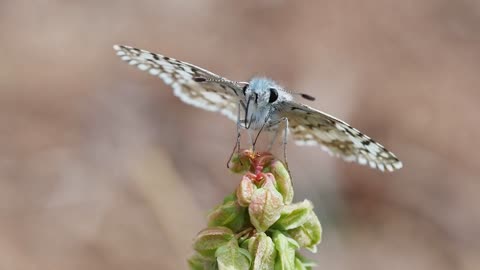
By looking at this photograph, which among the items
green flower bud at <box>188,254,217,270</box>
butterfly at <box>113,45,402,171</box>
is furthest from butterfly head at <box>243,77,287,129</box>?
green flower bud at <box>188,254,217,270</box>

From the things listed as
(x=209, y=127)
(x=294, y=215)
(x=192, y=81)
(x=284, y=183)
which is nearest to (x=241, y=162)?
(x=284, y=183)

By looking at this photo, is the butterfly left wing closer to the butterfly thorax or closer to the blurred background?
the butterfly thorax

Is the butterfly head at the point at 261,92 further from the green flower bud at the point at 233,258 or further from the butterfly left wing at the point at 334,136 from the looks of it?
the green flower bud at the point at 233,258

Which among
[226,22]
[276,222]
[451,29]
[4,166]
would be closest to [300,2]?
[226,22]

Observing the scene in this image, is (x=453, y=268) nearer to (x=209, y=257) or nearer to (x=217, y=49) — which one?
(x=217, y=49)

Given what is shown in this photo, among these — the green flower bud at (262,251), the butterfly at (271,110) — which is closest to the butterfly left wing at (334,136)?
the butterfly at (271,110)

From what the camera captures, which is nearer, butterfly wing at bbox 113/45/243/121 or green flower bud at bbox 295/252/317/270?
green flower bud at bbox 295/252/317/270

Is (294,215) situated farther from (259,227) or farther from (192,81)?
(192,81)
